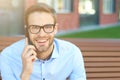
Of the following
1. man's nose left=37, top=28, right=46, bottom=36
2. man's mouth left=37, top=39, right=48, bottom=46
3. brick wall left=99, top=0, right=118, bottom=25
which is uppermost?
man's nose left=37, top=28, right=46, bottom=36

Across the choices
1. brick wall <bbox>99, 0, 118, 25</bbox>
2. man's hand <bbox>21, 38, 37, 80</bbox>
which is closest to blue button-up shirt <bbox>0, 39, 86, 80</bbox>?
man's hand <bbox>21, 38, 37, 80</bbox>

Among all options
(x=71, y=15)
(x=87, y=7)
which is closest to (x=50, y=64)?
(x=71, y=15)

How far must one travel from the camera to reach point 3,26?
44.6 ft

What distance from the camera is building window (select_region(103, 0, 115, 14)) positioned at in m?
20.1

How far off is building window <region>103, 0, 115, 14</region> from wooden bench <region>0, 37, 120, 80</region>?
54.0 feet

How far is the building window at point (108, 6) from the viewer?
20103 mm

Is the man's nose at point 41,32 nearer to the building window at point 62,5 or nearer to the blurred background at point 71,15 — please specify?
the blurred background at point 71,15

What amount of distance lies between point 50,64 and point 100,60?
1082mm

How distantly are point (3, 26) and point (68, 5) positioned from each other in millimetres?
4322

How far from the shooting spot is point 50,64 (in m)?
2.57

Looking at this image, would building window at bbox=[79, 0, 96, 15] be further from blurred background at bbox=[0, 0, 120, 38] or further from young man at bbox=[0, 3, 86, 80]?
young man at bbox=[0, 3, 86, 80]

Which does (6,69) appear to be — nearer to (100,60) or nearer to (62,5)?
(100,60)

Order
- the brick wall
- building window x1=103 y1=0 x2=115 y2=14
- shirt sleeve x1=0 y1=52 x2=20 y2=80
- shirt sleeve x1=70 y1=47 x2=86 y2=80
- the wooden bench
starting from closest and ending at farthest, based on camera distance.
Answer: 1. shirt sleeve x1=0 y1=52 x2=20 y2=80
2. shirt sleeve x1=70 y1=47 x2=86 y2=80
3. the wooden bench
4. the brick wall
5. building window x1=103 y1=0 x2=115 y2=14

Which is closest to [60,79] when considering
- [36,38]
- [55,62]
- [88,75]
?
[55,62]
